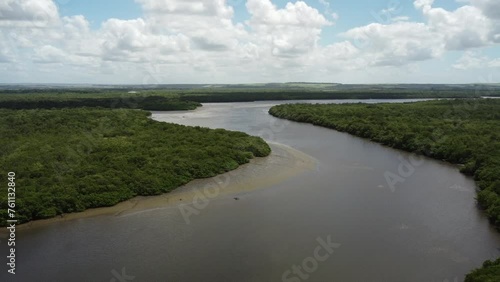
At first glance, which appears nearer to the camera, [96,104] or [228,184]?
[228,184]

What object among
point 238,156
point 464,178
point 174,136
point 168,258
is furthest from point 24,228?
point 464,178

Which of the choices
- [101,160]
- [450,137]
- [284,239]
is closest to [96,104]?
[101,160]

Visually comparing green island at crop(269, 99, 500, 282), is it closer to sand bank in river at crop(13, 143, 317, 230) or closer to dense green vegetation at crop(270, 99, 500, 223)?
dense green vegetation at crop(270, 99, 500, 223)

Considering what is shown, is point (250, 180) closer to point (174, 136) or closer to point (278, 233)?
point (278, 233)

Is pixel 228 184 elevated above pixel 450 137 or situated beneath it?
situated beneath

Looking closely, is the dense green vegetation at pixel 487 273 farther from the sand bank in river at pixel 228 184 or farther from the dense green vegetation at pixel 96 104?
the dense green vegetation at pixel 96 104

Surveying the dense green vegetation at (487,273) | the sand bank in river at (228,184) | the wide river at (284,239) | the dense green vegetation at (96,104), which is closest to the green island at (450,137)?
the dense green vegetation at (487,273)

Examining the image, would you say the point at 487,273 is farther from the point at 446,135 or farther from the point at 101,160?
the point at 446,135
